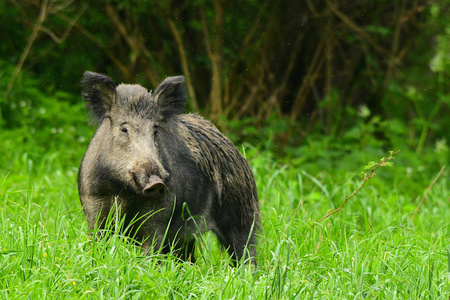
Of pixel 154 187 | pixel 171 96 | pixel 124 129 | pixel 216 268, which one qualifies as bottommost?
pixel 216 268

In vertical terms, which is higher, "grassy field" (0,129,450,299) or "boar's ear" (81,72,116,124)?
"boar's ear" (81,72,116,124)

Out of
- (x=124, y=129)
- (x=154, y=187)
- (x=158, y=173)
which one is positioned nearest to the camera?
(x=154, y=187)

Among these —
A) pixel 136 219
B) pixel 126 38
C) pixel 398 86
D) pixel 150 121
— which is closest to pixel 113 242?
pixel 136 219

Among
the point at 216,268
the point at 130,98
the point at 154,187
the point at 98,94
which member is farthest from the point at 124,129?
the point at 216,268

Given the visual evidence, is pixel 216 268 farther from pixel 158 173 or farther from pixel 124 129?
pixel 124 129

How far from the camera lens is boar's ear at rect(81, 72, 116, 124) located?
3969 mm

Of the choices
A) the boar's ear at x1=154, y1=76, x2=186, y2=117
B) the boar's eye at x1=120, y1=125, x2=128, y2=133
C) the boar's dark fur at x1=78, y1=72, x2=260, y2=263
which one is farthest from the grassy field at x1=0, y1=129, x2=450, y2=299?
the boar's ear at x1=154, y1=76, x2=186, y2=117

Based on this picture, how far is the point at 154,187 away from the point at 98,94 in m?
0.93

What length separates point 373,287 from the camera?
336 cm

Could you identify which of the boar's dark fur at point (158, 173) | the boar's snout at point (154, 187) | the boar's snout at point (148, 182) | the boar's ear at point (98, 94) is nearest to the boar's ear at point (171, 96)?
the boar's dark fur at point (158, 173)

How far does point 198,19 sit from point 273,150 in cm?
207

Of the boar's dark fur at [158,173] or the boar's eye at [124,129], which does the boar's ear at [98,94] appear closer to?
the boar's dark fur at [158,173]

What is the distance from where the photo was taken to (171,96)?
13.6ft

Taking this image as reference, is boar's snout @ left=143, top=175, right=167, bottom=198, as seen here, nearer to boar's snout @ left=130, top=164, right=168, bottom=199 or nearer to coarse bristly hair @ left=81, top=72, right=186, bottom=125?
boar's snout @ left=130, top=164, right=168, bottom=199
